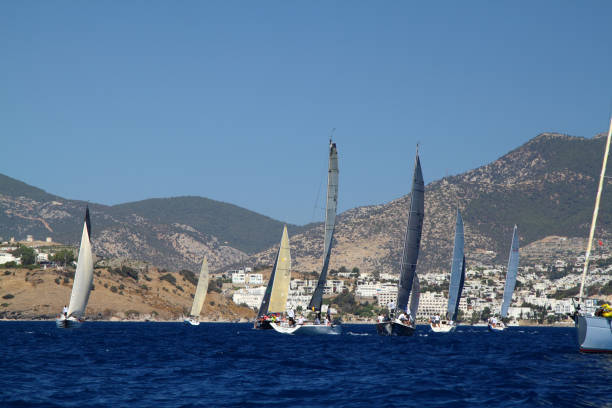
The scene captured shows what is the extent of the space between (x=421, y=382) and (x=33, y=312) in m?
123

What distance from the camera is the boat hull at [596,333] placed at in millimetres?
44219

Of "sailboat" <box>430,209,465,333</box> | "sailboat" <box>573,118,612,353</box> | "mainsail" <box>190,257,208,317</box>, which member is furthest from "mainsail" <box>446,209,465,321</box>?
"sailboat" <box>573,118,612,353</box>

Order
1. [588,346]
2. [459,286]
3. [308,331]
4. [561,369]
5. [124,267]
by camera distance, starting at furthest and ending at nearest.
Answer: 1. [124,267]
2. [459,286]
3. [308,331]
4. [588,346]
5. [561,369]

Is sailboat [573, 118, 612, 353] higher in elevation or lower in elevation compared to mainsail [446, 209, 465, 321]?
lower

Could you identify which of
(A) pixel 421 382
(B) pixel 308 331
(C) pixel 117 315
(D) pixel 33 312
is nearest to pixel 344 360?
(A) pixel 421 382

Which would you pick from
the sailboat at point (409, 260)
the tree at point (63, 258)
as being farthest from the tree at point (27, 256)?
the sailboat at point (409, 260)

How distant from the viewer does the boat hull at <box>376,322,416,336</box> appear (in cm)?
7769

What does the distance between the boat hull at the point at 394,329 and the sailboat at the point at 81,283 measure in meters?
33.7

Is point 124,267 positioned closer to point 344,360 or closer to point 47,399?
point 344,360

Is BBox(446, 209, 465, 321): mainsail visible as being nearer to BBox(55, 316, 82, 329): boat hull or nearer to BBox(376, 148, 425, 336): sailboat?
BBox(376, 148, 425, 336): sailboat

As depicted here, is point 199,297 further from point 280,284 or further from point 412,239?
point 412,239

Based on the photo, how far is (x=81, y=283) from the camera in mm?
94688

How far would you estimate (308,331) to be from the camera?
270 feet

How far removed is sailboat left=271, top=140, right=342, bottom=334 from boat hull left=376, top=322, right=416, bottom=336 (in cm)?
579
